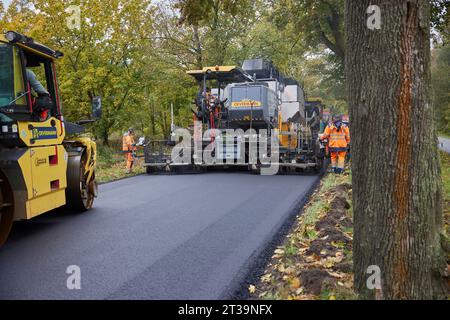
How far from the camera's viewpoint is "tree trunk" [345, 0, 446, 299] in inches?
126

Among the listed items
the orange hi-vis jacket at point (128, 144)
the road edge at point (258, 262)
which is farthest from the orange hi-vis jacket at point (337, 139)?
the orange hi-vis jacket at point (128, 144)

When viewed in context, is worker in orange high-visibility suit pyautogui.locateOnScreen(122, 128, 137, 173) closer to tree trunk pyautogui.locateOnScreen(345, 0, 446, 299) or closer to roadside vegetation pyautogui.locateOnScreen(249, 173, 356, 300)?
roadside vegetation pyautogui.locateOnScreen(249, 173, 356, 300)

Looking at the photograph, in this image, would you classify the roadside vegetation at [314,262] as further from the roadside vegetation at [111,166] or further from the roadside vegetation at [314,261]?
the roadside vegetation at [111,166]

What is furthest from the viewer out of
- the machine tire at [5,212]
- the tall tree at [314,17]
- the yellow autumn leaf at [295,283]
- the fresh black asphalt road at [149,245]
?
the tall tree at [314,17]

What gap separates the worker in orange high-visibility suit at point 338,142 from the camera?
12133 mm

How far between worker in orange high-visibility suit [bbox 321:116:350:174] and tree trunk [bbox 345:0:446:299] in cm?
890

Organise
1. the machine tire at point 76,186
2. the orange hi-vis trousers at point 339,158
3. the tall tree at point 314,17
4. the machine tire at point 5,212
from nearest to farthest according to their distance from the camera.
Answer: the machine tire at point 5,212
the machine tire at point 76,186
the orange hi-vis trousers at point 339,158
the tall tree at point 314,17

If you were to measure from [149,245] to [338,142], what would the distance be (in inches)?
311

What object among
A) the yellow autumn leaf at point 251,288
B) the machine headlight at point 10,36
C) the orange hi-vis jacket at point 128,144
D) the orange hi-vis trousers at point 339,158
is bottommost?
the yellow autumn leaf at point 251,288

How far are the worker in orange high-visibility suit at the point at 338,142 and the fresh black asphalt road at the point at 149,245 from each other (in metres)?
3.00

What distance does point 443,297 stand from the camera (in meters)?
3.39

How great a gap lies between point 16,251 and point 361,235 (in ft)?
13.4

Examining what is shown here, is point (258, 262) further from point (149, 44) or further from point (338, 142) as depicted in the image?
point (149, 44)
